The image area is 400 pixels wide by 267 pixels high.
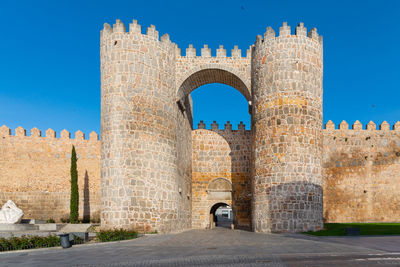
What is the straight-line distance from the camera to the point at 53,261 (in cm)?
859

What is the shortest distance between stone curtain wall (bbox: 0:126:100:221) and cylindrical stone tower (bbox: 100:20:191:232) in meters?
7.43

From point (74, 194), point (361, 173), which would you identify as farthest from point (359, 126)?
point (74, 194)

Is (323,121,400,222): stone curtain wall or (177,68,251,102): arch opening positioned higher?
(177,68,251,102): arch opening

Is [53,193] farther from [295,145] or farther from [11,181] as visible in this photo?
[295,145]

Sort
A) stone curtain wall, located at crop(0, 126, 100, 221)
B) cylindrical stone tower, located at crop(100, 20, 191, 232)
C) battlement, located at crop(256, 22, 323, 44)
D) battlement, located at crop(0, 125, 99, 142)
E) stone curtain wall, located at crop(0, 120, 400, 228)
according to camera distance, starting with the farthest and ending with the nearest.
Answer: battlement, located at crop(0, 125, 99, 142), stone curtain wall, located at crop(0, 120, 400, 228), stone curtain wall, located at crop(0, 126, 100, 221), battlement, located at crop(256, 22, 323, 44), cylindrical stone tower, located at crop(100, 20, 191, 232)

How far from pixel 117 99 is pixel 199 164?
870 cm

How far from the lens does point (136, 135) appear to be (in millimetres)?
16891

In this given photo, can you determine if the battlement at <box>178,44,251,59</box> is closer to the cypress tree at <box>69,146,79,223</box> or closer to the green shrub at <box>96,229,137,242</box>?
the cypress tree at <box>69,146,79,223</box>

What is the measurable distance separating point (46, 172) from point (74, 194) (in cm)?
295

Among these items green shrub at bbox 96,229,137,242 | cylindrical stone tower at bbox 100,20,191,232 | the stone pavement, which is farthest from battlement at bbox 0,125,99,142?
the stone pavement

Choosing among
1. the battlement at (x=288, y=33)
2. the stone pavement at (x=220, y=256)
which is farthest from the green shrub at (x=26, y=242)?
the battlement at (x=288, y=33)

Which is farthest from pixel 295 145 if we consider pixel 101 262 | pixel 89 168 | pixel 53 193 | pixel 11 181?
pixel 11 181

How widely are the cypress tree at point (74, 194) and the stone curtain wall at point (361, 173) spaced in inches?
590

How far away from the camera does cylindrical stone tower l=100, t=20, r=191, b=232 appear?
53.7 ft
